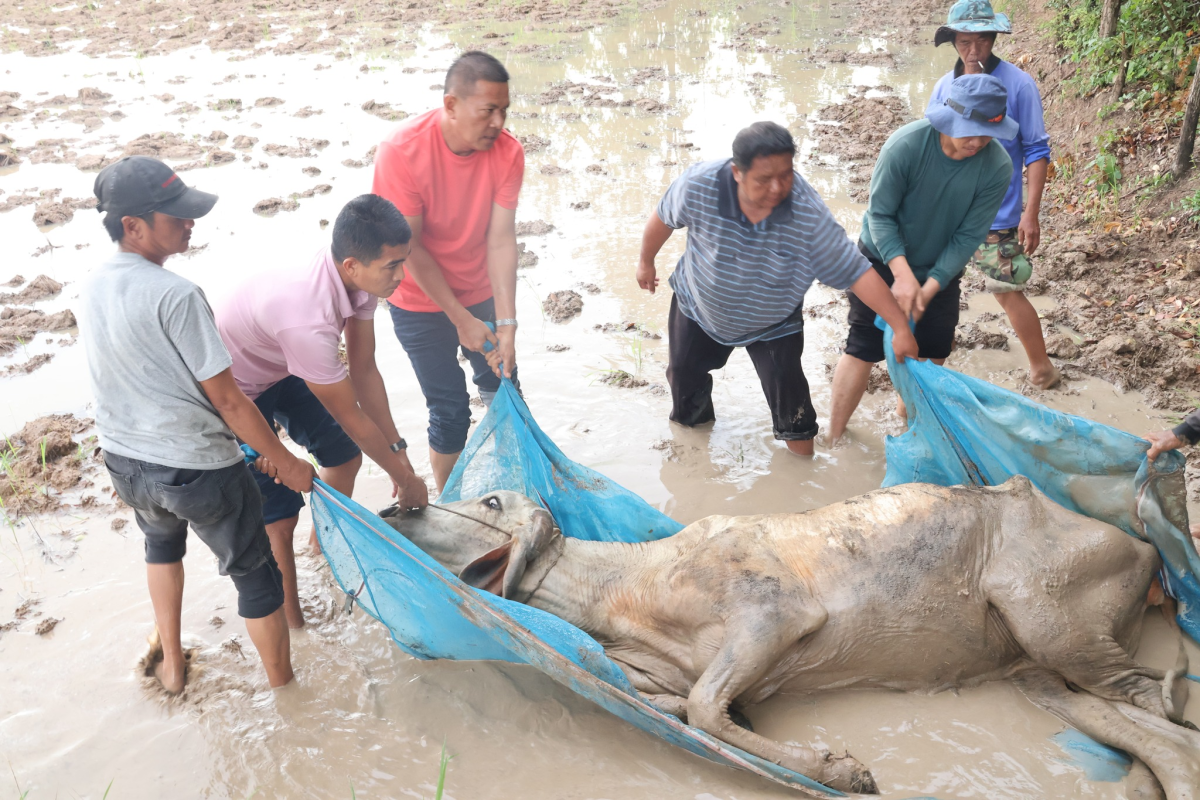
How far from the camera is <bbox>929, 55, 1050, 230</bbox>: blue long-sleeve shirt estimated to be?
13.2 feet

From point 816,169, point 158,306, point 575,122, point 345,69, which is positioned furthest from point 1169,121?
point 345,69

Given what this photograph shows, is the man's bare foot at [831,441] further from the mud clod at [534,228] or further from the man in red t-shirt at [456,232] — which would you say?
the mud clod at [534,228]

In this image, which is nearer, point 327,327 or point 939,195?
point 327,327

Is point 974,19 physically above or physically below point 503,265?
above

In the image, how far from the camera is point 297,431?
3.29 m

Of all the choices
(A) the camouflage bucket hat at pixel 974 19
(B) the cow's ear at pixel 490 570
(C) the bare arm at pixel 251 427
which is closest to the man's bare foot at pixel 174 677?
(C) the bare arm at pixel 251 427

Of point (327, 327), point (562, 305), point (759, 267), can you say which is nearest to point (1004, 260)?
point (759, 267)

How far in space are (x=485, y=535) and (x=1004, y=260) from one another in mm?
2913

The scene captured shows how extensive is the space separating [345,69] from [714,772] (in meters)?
11.0

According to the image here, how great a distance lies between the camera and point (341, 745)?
2.76 meters

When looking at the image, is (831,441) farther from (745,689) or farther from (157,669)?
(157,669)

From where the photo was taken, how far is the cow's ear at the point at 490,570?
282cm

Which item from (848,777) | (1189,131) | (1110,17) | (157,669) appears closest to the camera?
(848,777)

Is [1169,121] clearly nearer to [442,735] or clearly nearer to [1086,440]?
[1086,440]
